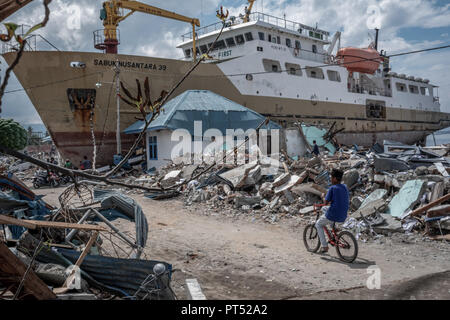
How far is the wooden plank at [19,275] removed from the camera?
2.83 meters

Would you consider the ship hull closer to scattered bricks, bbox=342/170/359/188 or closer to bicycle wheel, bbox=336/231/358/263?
scattered bricks, bbox=342/170/359/188

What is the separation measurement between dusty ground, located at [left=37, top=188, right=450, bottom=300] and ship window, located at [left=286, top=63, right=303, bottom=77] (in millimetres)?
17817

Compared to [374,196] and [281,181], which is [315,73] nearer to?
[281,181]

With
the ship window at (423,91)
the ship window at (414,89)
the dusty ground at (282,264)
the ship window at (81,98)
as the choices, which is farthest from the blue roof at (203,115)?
the ship window at (423,91)

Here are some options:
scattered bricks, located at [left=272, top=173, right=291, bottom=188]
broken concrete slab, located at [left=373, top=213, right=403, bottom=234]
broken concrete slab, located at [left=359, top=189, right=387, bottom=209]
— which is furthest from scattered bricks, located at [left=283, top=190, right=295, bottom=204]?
broken concrete slab, located at [left=373, top=213, right=403, bottom=234]

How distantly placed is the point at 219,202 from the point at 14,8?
9.57 meters

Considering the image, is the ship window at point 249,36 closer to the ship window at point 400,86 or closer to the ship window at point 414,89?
the ship window at point 400,86

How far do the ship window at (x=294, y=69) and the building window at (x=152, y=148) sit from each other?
11.5 metres

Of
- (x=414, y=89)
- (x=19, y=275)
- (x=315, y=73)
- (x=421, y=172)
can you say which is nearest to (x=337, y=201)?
(x=19, y=275)

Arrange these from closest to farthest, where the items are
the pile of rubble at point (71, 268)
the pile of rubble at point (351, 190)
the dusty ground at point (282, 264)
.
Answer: the pile of rubble at point (71, 268) < the dusty ground at point (282, 264) < the pile of rubble at point (351, 190)

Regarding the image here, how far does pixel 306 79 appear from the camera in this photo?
1013 inches

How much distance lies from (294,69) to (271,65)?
2.45 metres

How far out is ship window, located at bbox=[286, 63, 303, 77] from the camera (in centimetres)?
2467
